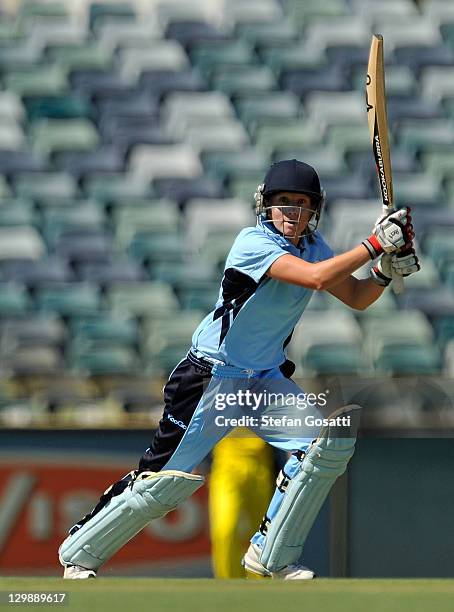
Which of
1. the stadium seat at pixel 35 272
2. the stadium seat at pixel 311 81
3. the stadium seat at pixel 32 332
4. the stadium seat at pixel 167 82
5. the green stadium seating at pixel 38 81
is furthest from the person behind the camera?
the stadium seat at pixel 311 81

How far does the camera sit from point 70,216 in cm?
713

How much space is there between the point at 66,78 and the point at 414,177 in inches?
86.0

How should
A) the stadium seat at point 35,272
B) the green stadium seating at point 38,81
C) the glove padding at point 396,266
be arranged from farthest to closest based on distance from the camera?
the green stadium seating at point 38,81, the stadium seat at point 35,272, the glove padding at point 396,266

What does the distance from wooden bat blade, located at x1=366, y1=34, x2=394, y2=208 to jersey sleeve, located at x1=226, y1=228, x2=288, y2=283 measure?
13.6 inches

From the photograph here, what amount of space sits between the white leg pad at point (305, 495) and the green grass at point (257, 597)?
1.16 ft

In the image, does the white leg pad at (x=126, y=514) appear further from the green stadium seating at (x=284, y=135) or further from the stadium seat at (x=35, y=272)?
the green stadium seating at (x=284, y=135)

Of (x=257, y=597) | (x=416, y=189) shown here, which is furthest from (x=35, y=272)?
(x=257, y=597)

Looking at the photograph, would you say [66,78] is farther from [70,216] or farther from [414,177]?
[414,177]

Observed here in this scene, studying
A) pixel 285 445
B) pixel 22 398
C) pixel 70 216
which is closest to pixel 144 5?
pixel 70 216

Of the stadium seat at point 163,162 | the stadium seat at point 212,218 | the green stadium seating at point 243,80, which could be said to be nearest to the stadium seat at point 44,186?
the stadium seat at point 163,162

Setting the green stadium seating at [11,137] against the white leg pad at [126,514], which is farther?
the green stadium seating at [11,137]

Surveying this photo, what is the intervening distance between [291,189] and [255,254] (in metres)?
0.22

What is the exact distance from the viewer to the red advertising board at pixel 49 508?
185 inches

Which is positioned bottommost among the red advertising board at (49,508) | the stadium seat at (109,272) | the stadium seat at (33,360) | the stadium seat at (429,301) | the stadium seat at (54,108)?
the red advertising board at (49,508)
